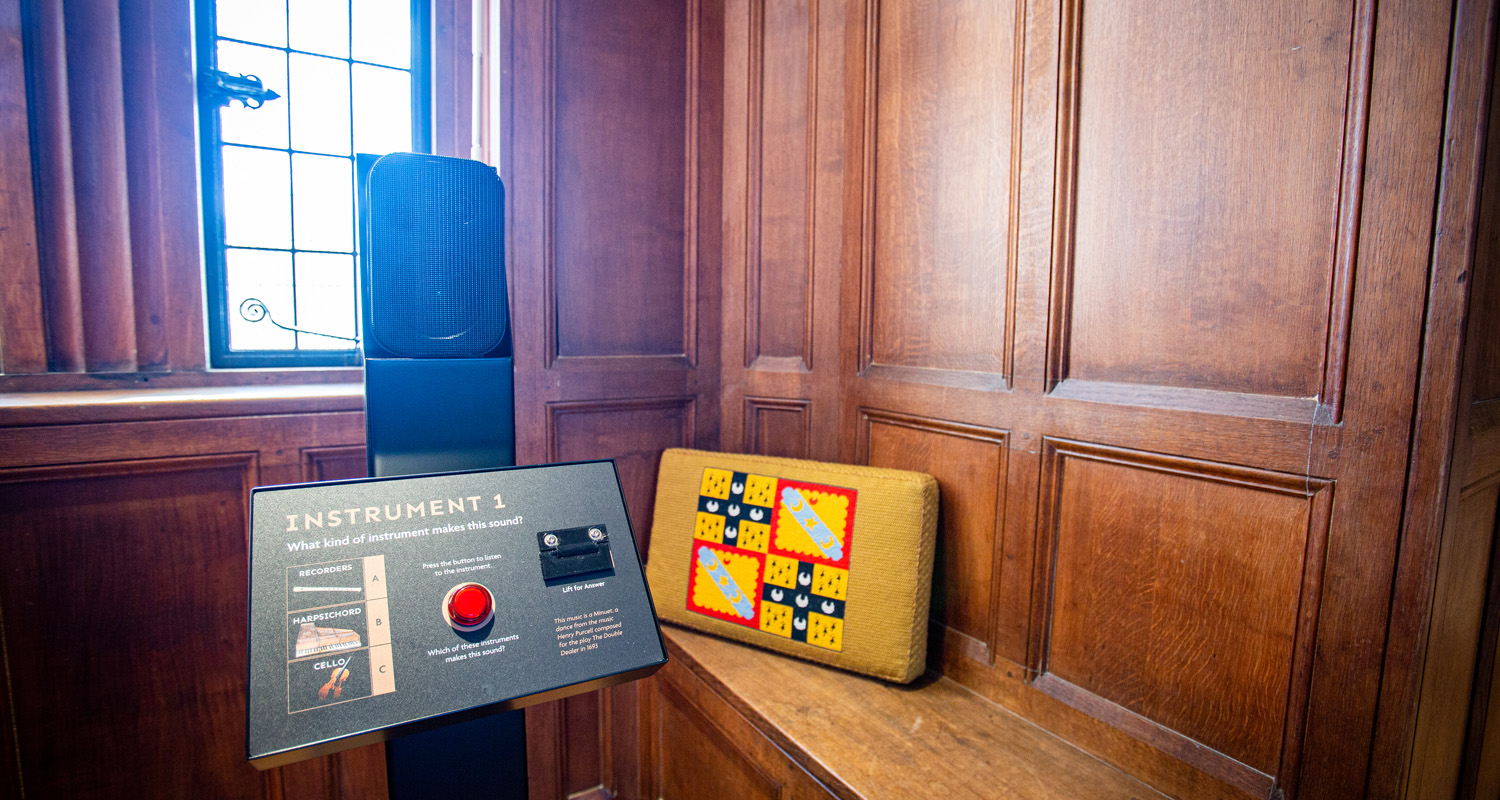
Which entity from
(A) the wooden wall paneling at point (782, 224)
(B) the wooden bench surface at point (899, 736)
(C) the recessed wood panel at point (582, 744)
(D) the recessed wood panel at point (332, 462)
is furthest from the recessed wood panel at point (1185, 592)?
(D) the recessed wood panel at point (332, 462)

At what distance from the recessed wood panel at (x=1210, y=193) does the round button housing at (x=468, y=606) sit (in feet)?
3.42

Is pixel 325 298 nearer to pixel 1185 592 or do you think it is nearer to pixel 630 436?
pixel 630 436

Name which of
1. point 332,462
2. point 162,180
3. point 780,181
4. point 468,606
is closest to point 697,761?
point 468,606

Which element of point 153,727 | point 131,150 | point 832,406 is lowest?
point 153,727

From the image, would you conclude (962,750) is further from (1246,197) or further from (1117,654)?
(1246,197)

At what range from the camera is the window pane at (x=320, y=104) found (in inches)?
61.9

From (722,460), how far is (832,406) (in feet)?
1.00

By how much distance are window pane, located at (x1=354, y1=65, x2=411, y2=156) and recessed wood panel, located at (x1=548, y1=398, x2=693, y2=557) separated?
76cm

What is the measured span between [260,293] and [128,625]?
731 millimetres

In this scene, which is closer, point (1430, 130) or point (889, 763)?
point (1430, 130)

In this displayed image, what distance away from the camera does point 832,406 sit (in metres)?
1.70

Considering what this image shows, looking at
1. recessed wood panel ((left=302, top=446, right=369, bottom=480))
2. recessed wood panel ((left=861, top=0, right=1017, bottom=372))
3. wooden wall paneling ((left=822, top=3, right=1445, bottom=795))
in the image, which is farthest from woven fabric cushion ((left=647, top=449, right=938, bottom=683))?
recessed wood panel ((left=302, top=446, right=369, bottom=480))

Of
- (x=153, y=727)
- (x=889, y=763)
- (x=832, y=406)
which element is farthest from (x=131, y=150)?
(x=889, y=763)

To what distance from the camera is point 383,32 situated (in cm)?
165
